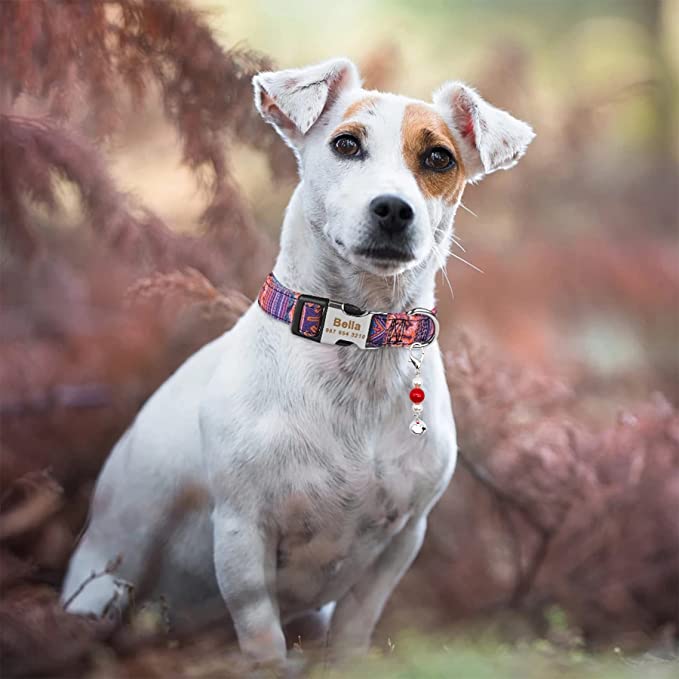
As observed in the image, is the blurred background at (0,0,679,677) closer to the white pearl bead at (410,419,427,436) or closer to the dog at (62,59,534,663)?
the dog at (62,59,534,663)

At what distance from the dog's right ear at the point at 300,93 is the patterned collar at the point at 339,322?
34 cm

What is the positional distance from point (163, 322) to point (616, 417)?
4.98 ft

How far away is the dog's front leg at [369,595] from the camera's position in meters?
2.08

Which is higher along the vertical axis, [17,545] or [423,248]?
[423,248]

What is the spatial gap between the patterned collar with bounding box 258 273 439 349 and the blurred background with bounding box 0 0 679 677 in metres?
0.62

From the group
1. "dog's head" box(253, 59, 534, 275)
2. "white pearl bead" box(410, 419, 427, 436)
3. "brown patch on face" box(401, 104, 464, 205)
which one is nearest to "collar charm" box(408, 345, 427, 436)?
"white pearl bead" box(410, 419, 427, 436)

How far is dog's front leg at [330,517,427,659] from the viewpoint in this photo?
2.08m

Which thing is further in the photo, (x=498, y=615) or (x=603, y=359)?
(x=603, y=359)

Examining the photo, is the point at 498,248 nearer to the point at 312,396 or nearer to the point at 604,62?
the point at 604,62

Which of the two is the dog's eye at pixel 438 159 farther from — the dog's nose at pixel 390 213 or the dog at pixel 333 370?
the dog's nose at pixel 390 213

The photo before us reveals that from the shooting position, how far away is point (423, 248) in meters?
1.77

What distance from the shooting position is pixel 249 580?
1920 mm

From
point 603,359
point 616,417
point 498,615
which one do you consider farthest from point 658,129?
point 498,615

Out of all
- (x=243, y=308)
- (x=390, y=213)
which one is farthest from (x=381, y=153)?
(x=243, y=308)
